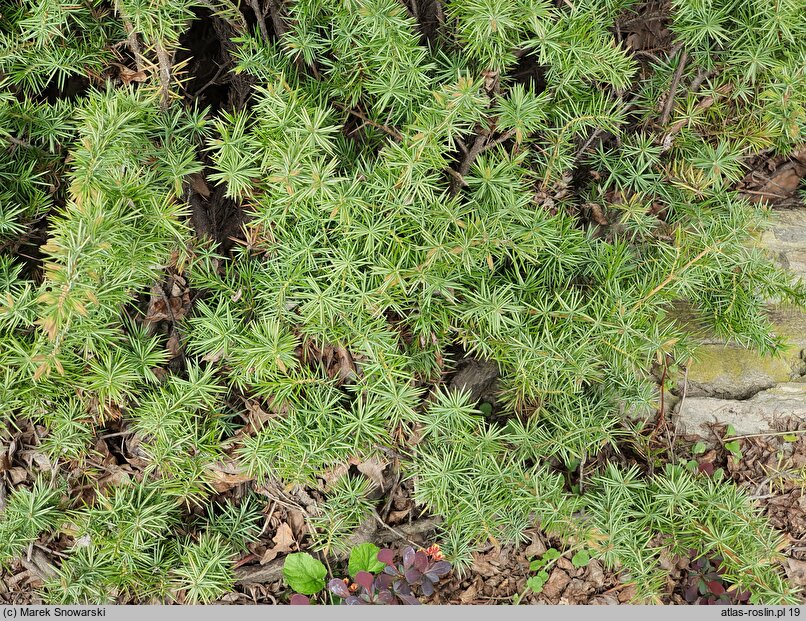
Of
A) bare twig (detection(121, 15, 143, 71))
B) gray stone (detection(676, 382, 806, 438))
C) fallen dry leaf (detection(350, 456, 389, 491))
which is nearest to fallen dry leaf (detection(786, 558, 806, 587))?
gray stone (detection(676, 382, 806, 438))

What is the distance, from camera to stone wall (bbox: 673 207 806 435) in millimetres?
1967

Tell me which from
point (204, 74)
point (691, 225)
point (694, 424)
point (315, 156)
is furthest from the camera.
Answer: point (694, 424)

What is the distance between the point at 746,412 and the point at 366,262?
1.41 metres

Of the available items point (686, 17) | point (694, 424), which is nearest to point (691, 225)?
point (686, 17)

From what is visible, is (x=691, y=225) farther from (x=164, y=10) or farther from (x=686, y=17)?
(x=164, y=10)

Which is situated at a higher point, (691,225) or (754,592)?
(691,225)

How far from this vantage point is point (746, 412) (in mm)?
1970

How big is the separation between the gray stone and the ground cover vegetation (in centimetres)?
28

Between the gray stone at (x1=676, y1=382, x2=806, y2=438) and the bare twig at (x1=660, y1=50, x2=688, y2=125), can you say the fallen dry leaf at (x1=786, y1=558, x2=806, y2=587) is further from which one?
the bare twig at (x1=660, y1=50, x2=688, y2=125)

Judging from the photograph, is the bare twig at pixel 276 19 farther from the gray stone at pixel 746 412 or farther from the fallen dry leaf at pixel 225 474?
the gray stone at pixel 746 412

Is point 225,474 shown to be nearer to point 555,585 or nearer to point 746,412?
point 555,585

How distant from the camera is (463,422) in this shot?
5.19 feet

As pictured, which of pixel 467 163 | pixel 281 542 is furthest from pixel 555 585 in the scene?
pixel 467 163

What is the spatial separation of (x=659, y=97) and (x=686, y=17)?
0.24m
